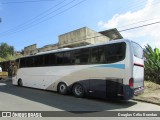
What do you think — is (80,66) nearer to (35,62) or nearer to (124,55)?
(124,55)

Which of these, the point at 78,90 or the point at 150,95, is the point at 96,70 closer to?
the point at 78,90

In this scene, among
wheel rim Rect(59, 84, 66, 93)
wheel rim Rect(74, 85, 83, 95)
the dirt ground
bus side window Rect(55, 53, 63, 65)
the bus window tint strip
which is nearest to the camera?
the bus window tint strip

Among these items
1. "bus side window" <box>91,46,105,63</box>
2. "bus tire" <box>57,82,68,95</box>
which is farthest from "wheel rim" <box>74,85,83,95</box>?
"bus side window" <box>91,46,105,63</box>

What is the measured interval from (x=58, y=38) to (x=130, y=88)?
60.4ft

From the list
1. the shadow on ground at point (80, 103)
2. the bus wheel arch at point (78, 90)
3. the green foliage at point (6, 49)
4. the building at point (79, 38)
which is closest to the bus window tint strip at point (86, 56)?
the bus wheel arch at point (78, 90)

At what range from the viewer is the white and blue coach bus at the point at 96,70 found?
10.1m

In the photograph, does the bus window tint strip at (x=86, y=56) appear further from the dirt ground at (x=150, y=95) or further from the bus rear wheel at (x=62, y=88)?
the dirt ground at (x=150, y=95)

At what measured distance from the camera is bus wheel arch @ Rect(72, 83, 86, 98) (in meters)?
12.2

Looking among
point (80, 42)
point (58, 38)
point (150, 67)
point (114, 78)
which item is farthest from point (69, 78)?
point (58, 38)

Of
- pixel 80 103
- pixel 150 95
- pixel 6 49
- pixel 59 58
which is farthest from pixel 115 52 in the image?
pixel 6 49

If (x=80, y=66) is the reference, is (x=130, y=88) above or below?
below

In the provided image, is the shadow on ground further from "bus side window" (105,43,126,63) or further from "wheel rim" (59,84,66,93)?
"bus side window" (105,43,126,63)

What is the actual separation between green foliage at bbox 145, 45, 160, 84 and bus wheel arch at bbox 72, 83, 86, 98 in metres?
8.28

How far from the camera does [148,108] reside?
998cm
